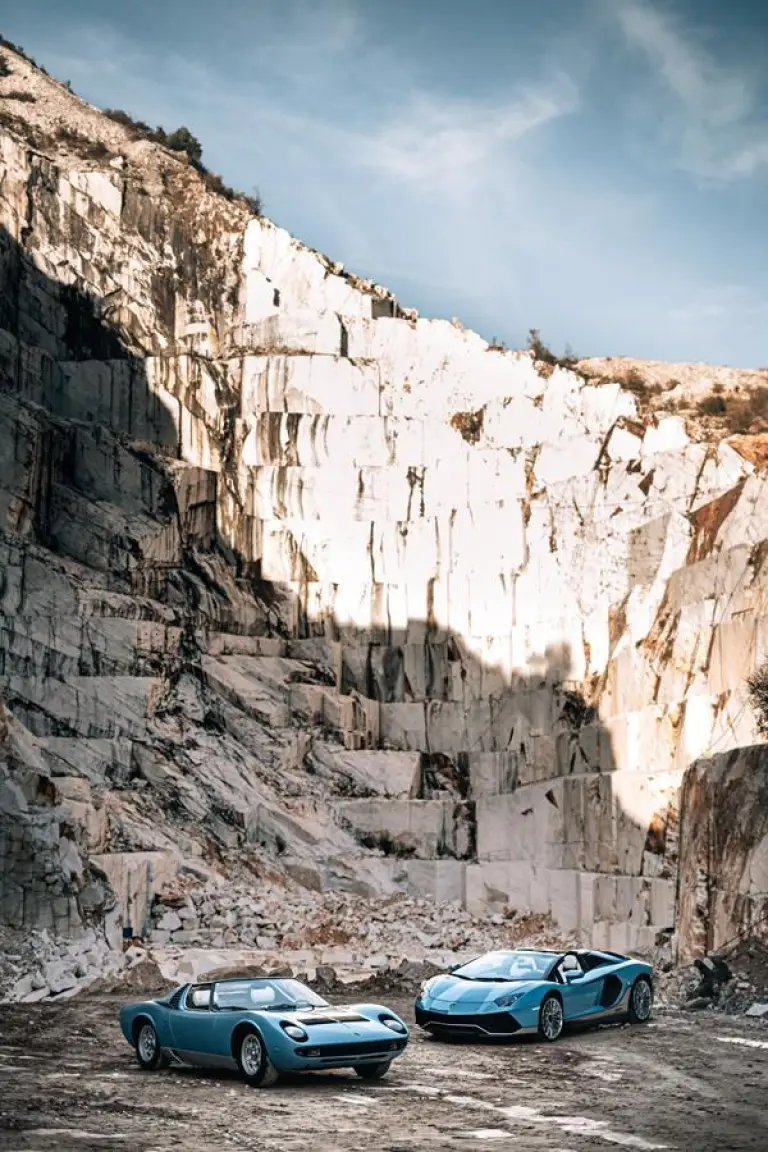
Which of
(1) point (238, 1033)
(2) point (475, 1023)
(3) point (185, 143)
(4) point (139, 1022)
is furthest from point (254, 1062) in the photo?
(3) point (185, 143)

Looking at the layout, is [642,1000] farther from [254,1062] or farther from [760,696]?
[760,696]

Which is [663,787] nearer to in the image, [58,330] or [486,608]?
[486,608]

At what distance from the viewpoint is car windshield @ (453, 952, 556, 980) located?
19297 millimetres

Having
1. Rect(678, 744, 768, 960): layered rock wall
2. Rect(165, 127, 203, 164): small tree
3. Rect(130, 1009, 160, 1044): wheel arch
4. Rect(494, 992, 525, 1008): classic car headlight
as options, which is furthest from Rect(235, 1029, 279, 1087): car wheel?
Rect(165, 127, 203, 164): small tree

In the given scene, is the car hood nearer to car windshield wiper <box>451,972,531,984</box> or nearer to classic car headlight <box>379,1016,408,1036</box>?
car windshield wiper <box>451,972,531,984</box>

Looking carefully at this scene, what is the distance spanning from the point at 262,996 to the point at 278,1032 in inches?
44.2

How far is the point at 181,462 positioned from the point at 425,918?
911 inches

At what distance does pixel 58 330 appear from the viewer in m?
60.8

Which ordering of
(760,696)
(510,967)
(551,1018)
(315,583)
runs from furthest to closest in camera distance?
(315,583) < (760,696) < (510,967) < (551,1018)

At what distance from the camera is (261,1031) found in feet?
47.9

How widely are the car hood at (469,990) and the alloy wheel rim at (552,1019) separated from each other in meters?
0.35

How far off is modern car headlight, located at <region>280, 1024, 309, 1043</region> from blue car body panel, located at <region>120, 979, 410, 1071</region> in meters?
0.02

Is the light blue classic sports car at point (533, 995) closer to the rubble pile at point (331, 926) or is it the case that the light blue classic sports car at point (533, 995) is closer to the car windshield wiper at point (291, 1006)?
the car windshield wiper at point (291, 1006)

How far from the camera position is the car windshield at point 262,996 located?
50.6 ft
